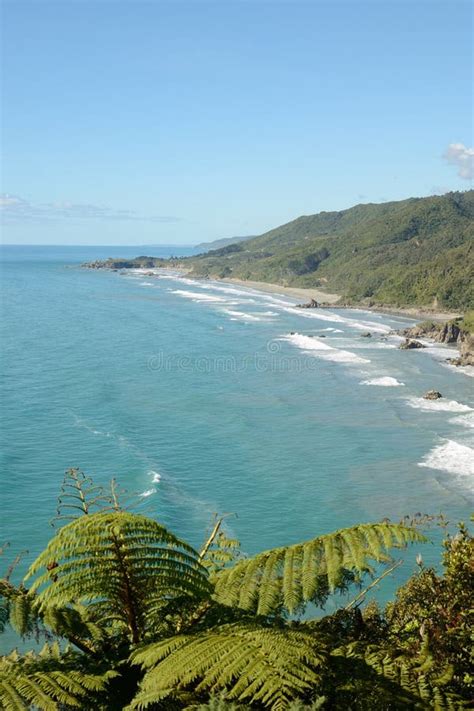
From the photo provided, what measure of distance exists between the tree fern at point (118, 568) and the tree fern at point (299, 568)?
1.26 feet

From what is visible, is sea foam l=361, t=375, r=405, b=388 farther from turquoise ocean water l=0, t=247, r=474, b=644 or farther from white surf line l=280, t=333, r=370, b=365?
white surf line l=280, t=333, r=370, b=365

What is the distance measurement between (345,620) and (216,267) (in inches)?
5966

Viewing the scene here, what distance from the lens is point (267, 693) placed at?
379cm

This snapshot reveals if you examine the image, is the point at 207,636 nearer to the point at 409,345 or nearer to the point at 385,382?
the point at 385,382

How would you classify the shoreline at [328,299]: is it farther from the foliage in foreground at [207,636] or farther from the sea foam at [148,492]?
the foliage in foreground at [207,636]

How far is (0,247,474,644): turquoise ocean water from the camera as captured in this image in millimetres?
23906

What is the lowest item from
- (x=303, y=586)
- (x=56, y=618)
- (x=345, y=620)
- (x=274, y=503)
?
(x=274, y=503)

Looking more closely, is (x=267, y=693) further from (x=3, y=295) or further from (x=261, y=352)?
(x=3, y=295)

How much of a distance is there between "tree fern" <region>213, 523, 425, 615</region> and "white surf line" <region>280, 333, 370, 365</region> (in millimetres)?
46490

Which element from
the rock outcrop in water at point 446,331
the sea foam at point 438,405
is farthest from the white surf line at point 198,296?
the sea foam at point 438,405

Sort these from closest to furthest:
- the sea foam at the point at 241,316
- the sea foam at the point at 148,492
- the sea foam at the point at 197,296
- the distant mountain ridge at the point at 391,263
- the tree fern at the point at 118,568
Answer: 1. the tree fern at the point at 118,568
2. the sea foam at the point at 148,492
3. the sea foam at the point at 241,316
4. the distant mountain ridge at the point at 391,263
5. the sea foam at the point at 197,296

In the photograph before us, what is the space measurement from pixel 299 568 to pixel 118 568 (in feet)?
5.04

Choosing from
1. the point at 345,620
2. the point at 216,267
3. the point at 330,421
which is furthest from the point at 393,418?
the point at 216,267

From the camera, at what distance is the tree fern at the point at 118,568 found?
4.98 meters
